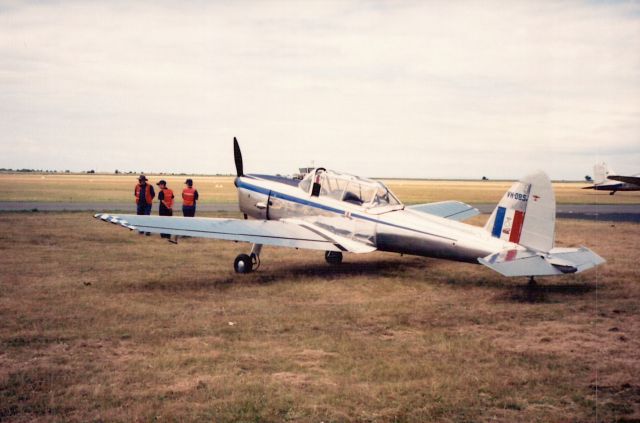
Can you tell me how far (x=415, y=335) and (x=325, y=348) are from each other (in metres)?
1.43

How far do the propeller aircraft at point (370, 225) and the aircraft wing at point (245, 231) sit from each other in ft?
0.07

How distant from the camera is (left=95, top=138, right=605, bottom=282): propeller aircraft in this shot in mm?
9664

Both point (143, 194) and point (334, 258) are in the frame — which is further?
point (143, 194)

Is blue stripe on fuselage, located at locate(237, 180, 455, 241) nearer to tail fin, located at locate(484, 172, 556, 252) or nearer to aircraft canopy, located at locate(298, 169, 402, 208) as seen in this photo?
aircraft canopy, located at locate(298, 169, 402, 208)

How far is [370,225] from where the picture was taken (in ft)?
39.6

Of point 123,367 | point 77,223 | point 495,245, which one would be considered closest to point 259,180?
point 495,245

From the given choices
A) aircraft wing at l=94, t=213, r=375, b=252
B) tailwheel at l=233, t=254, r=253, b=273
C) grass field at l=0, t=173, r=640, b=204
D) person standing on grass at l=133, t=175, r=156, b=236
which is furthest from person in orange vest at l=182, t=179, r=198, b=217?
grass field at l=0, t=173, r=640, b=204

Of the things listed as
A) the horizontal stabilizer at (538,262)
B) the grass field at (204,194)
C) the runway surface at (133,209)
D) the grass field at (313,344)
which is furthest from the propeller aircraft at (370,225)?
the grass field at (204,194)

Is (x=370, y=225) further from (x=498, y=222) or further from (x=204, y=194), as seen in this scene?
(x=204, y=194)

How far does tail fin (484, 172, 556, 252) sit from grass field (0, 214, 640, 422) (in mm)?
1110

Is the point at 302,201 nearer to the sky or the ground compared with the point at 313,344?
nearer to the sky

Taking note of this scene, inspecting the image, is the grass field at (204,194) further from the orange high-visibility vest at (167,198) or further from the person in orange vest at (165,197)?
the orange high-visibility vest at (167,198)

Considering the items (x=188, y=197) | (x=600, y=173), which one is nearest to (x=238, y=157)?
(x=188, y=197)

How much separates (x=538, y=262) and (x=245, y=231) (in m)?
5.97
